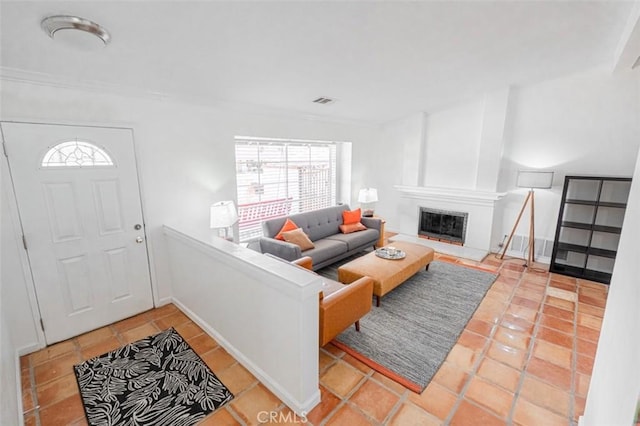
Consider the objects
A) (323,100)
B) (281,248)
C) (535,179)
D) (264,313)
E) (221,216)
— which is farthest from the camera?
(535,179)

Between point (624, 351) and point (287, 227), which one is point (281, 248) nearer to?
point (287, 227)

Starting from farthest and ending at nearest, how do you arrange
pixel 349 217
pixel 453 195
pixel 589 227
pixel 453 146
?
1. pixel 453 146
2. pixel 453 195
3. pixel 349 217
4. pixel 589 227

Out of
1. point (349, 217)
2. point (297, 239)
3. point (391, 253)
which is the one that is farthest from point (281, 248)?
point (349, 217)

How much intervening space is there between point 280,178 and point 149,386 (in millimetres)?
3587

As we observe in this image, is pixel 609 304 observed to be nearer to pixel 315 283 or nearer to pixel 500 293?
pixel 315 283

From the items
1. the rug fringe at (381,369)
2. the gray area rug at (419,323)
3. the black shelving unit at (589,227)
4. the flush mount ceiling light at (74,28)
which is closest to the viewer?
the flush mount ceiling light at (74,28)

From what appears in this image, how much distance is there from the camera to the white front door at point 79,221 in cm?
258

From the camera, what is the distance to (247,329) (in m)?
2.42

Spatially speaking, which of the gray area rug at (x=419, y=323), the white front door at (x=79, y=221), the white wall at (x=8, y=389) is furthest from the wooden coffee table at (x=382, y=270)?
the white wall at (x=8, y=389)

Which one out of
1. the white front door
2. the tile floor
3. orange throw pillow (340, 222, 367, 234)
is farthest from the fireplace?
the white front door

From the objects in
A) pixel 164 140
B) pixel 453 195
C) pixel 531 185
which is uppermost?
pixel 164 140

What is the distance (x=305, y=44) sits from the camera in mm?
2645

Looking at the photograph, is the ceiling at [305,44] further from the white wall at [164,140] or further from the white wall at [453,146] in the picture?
the white wall at [453,146]

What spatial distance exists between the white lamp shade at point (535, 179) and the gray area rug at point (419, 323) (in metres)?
1.55
